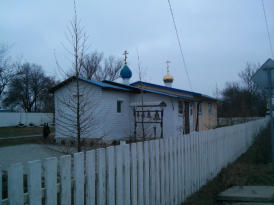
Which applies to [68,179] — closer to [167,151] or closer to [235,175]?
[167,151]

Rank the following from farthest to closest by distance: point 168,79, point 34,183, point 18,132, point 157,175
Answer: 1. point 18,132
2. point 168,79
3. point 157,175
4. point 34,183

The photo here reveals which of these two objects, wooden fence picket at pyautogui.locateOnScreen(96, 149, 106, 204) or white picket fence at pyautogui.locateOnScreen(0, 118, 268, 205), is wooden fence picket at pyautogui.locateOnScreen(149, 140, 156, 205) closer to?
white picket fence at pyautogui.locateOnScreen(0, 118, 268, 205)

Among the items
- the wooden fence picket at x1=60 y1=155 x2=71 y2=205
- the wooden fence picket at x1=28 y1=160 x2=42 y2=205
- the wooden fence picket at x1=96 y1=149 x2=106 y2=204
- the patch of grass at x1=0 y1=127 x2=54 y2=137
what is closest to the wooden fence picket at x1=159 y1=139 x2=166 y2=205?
the wooden fence picket at x1=96 y1=149 x2=106 y2=204

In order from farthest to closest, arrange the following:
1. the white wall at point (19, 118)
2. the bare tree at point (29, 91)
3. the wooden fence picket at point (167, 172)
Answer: the bare tree at point (29, 91)
the white wall at point (19, 118)
the wooden fence picket at point (167, 172)

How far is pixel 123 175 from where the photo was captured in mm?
3502

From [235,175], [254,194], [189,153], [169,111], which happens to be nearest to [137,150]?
[189,153]

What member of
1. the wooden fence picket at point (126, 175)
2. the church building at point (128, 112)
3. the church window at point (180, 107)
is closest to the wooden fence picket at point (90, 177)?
the wooden fence picket at point (126, 175)

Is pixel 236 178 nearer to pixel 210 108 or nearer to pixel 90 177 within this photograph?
pixel 90 177

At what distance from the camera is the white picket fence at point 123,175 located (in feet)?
7.96

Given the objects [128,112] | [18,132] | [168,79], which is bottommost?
[18,132]

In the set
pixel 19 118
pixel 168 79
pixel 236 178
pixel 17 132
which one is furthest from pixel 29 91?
pixel 236 178

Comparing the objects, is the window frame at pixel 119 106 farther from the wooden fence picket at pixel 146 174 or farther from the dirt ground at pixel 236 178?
the wooden fence picket at pixel 146 174

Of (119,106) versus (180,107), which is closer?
(119,106)

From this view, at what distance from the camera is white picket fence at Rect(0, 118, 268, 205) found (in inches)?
95.5
